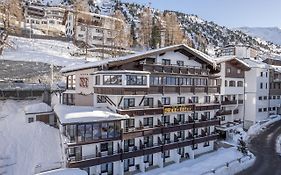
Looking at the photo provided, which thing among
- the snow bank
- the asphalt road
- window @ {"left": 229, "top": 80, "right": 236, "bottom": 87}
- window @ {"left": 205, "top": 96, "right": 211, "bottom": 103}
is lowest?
the asphalt road

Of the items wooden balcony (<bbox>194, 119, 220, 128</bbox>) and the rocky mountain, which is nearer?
wooden balcony (<bbox>194, 119, 220, 128</bbox>)

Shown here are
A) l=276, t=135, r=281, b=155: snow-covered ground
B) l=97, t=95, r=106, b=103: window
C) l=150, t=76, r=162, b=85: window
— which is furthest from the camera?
l=276, t=135, r=281, b=155: snow-covered ground

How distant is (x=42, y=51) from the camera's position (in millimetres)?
60875

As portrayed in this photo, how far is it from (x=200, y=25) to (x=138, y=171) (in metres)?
151

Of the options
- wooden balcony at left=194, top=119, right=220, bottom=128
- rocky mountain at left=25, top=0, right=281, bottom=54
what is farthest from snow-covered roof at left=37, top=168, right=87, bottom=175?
rocky mountain at left=25, top=0, right=281, bottom=54

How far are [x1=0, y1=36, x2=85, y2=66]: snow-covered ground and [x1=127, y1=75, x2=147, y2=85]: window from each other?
26.4 m

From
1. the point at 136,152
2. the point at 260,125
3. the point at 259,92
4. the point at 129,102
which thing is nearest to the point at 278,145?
the point at 260,125

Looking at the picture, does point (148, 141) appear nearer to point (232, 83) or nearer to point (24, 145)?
point (24, 145)

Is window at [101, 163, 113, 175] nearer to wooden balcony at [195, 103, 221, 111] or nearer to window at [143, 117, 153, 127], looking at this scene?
window at [143, 117, 153, 127]

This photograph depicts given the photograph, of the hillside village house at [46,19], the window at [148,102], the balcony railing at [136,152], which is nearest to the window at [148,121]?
the window at [148,102]

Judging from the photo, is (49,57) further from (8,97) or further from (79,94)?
(79,94)

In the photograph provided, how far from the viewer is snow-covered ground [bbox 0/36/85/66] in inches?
2086

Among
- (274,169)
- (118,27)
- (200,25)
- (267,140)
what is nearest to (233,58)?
(267,140)

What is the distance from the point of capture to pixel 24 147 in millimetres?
30062
